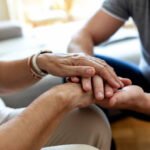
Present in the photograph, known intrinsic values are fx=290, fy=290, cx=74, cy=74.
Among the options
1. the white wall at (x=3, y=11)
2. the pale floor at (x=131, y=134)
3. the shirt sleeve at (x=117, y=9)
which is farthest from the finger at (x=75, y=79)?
the white wall at (x=3, y=11)

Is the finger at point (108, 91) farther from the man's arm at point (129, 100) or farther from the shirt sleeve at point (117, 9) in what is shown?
the shirt sleeve at point (117, 9)

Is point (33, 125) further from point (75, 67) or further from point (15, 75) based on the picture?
point (15, 75)

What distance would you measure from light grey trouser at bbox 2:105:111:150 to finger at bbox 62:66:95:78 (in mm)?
170

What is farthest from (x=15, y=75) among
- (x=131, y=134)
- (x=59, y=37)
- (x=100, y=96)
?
(x=59, y=37)

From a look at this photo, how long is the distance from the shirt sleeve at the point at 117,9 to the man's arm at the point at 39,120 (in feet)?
→ 2.12

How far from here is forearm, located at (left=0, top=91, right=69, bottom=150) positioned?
749 mm

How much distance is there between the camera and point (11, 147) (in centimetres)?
73

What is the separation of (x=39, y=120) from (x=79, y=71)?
245 mm

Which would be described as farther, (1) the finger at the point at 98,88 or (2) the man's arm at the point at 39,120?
(1) the finger at the point at 98,88

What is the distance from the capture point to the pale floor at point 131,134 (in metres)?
1.88

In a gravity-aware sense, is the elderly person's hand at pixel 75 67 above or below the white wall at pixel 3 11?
above

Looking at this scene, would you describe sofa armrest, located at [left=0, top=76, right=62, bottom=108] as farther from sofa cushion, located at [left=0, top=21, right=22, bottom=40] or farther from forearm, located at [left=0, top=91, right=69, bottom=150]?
sofa cushion, located at [left=0, top=21, right=22, bottom=40]

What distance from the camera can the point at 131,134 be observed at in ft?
6.61

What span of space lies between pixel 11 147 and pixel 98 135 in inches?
15.0
